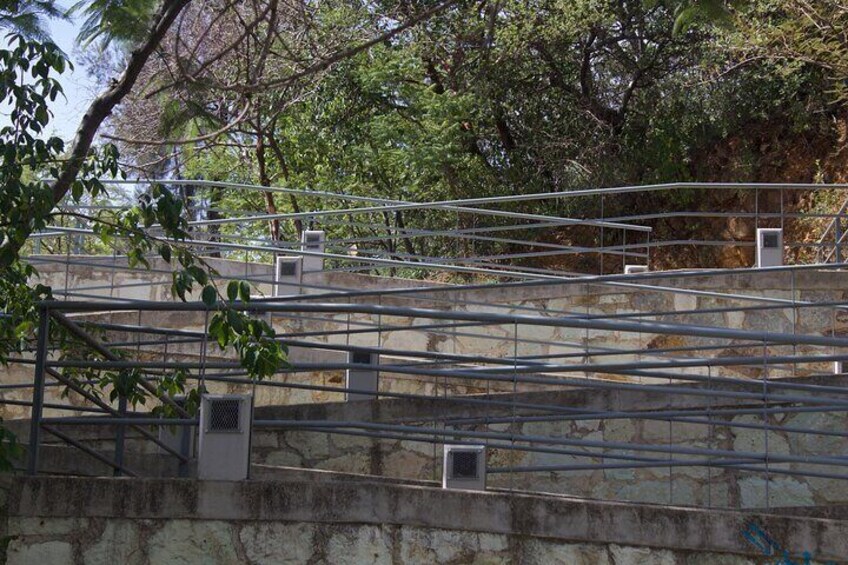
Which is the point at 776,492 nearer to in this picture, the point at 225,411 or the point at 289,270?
the point at 225,411

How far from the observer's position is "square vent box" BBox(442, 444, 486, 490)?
5949 millimetres

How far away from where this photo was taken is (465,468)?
5996 millimetres

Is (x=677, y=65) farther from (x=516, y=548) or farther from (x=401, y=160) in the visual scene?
(x=516, y=548)

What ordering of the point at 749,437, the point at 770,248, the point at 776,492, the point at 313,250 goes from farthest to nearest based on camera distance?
1. the point at 313,250
2. the point at 770,248
3. the point at 749,437
4. the point at 776,492

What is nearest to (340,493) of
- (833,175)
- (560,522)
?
(560,522)

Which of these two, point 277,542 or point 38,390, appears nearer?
point 277,542

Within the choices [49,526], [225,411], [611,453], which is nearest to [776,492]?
[611,453]

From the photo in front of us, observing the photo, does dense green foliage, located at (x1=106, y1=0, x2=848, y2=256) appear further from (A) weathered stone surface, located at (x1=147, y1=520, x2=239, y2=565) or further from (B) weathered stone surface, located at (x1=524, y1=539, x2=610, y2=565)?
(B) weathered stone surface, located at (x1=524, y1=539, x2=610, y2=565)

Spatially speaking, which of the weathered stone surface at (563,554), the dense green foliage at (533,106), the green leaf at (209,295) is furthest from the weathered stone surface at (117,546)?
the dense green foliage at (533,106)

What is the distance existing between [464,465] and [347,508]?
0.79 metres

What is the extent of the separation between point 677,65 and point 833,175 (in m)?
2.66

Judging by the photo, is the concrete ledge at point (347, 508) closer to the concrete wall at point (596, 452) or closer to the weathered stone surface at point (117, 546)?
the weathered stone surface at point (117, 546)

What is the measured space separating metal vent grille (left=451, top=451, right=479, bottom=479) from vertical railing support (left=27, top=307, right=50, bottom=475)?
1828 millimetres

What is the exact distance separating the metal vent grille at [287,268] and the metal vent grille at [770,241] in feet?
13.5
